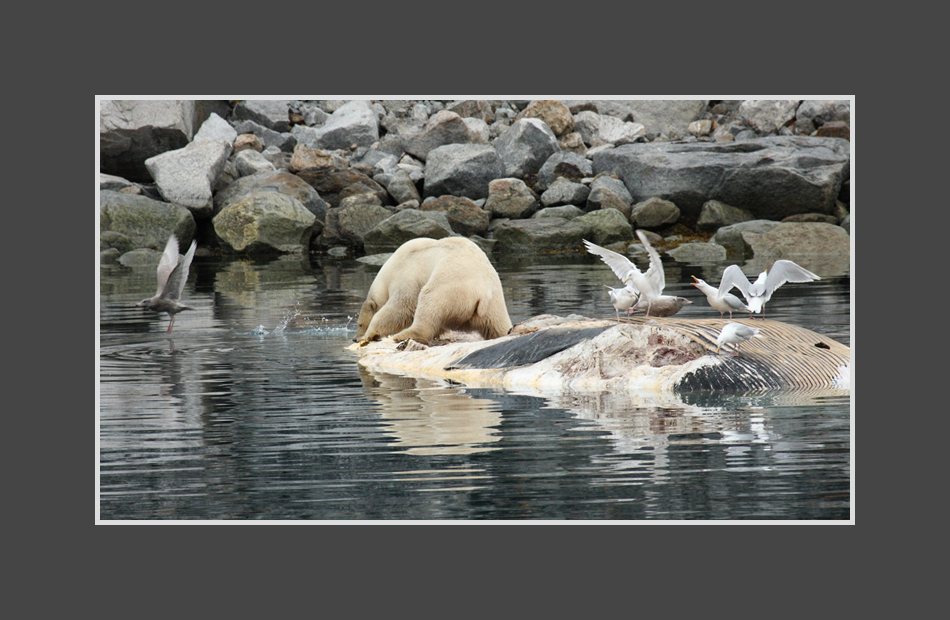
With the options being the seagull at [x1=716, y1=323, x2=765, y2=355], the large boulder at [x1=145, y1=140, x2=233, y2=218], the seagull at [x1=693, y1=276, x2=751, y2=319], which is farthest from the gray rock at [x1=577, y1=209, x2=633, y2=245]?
the seagull at [x1=716, y1=323, x2=765, y2=355]

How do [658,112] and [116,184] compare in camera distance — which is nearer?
[658,112]

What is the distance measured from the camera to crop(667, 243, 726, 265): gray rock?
1441 centimetres

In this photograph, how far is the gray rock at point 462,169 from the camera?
47.7ft

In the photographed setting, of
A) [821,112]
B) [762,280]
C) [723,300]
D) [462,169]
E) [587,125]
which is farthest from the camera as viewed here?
[462,169]

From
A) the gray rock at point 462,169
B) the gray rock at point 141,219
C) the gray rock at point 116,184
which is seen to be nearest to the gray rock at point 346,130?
the gray rock at point 462,169

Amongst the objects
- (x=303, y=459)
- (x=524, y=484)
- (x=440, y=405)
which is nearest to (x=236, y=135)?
(x=440, y=405)

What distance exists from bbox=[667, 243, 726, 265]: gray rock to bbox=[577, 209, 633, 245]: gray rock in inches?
33.1

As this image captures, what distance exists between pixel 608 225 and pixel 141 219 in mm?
7216

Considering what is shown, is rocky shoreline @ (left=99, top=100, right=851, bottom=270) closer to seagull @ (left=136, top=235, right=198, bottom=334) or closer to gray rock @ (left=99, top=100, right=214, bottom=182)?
gray rock @ (left=99, top=100, right=214, bottom=182)

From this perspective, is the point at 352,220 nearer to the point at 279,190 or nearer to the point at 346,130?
the point at 279,190

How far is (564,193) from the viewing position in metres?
15.0

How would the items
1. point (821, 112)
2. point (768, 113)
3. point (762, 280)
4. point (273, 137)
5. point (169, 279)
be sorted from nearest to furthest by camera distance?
point (762, 280)
point (169, 279)
point (821, 112)
point (768, 113)
point (273, 137)

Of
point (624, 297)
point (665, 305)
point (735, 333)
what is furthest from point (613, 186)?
point (735, 333)

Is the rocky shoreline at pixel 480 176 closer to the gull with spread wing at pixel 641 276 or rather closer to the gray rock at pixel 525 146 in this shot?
the gray rock at pixel 525 146
